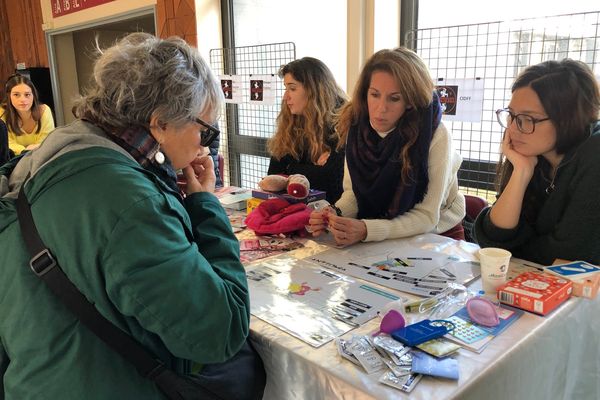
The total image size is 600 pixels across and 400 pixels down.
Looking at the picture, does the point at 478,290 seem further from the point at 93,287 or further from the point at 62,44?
the point at 62,44

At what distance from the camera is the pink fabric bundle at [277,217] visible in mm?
1676

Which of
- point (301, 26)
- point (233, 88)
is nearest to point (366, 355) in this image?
point (301, 26)

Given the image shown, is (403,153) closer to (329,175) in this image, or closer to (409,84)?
(409,84)

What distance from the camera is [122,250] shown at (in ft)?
2.53

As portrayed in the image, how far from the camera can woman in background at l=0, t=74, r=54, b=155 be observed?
175 inches

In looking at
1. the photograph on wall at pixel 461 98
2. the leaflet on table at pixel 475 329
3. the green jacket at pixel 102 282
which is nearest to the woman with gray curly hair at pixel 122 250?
the green jacket at pixel 102 282

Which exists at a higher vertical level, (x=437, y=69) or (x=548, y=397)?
(x=437, y=69)

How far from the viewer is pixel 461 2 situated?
100 inches

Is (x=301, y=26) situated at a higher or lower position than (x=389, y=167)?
higher

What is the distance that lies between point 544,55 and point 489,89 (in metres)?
0.27

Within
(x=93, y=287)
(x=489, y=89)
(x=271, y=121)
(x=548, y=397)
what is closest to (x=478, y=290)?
(x=548, y=397)

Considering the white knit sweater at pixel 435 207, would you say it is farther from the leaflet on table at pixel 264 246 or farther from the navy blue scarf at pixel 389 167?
the leaflet on table at pixel 264 246

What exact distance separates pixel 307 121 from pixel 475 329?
172 cm

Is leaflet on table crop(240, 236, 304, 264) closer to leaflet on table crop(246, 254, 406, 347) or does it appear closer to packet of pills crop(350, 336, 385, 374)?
leaflet on table crop(246, 254, 406, 347)
